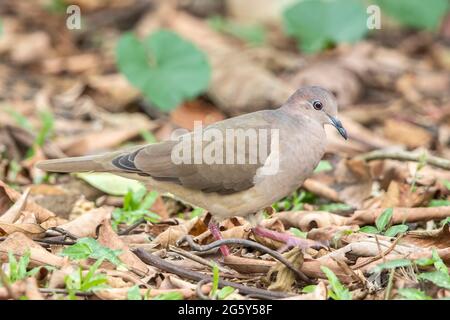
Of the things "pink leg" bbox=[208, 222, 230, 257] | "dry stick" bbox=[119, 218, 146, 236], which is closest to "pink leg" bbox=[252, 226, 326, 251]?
"pink leg" bbox=[208, 222, 230, 257]

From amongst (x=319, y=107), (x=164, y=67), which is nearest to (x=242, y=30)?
(x=164, y=67)

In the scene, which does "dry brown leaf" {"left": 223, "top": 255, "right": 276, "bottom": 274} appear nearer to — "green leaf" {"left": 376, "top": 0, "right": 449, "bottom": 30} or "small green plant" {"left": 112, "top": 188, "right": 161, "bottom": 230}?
"small green plant" {"left": 112, "top": 188, "right": 161, "bottom": 230}

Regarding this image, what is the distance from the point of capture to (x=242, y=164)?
4777 mm

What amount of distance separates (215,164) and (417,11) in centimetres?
622

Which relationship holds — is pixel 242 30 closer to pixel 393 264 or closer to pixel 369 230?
pixel 369 230

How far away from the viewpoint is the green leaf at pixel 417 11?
33.4ft

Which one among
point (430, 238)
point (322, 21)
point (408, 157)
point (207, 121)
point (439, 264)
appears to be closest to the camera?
point (439, 264)

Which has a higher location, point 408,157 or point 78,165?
point 78,165

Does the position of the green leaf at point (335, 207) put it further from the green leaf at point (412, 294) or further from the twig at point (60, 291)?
the twig at point (60, 291)

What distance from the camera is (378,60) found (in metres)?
10.1

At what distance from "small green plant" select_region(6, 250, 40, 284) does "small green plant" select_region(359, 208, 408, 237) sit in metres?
1.90

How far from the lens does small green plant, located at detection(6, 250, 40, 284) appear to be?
4.07 metres
